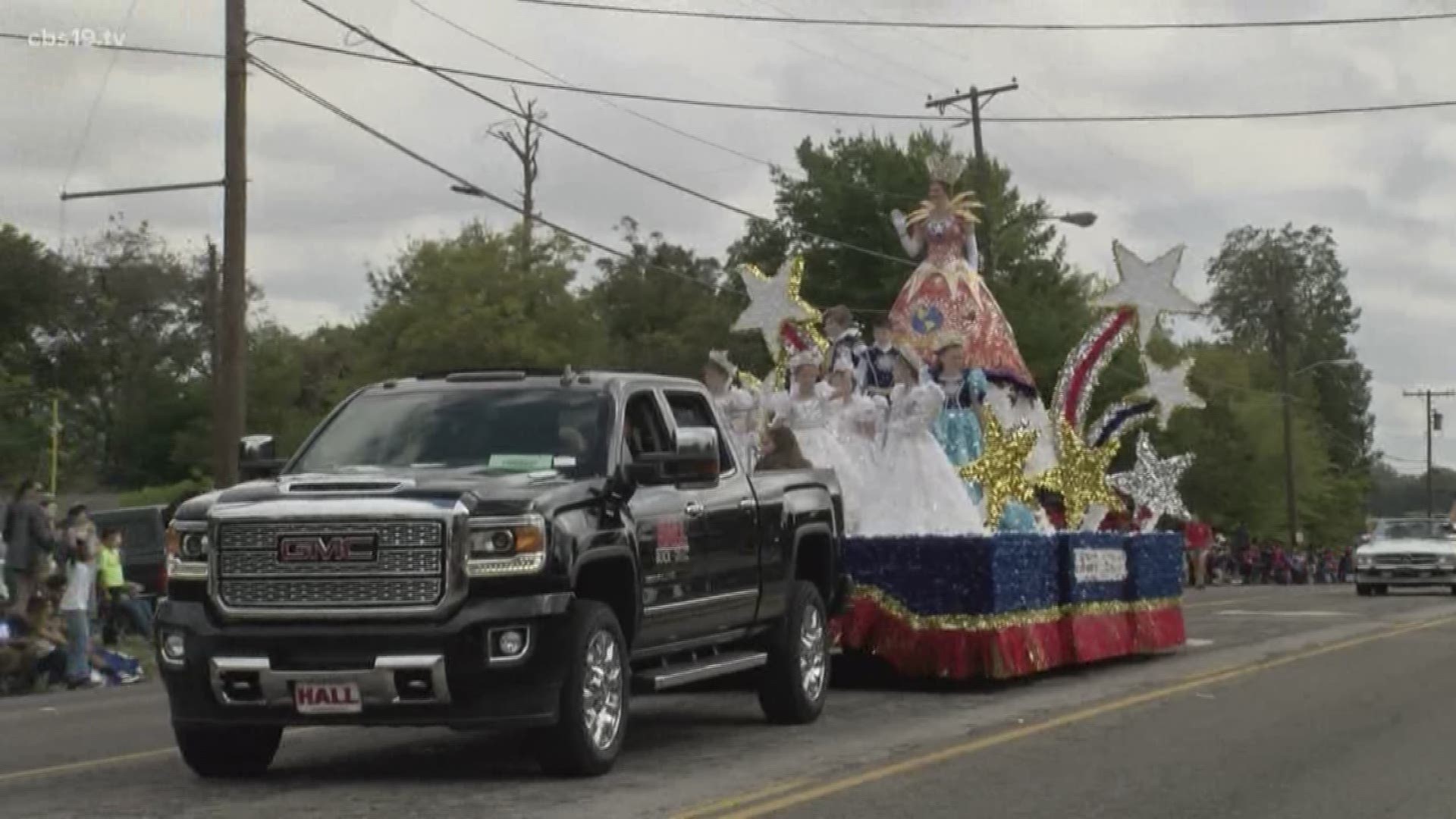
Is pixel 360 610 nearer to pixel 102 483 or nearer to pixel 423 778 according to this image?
pixel 423 778

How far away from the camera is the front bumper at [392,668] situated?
10.1 metres

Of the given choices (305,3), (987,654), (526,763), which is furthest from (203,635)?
(305,3)

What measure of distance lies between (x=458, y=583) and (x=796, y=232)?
175ft

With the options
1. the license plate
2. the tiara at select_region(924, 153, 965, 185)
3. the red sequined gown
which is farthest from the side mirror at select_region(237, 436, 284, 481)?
the tiara at select_region(924, 153, 965, 185)

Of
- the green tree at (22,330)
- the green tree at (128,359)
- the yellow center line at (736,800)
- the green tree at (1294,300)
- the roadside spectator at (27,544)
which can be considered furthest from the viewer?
the green tree at (1294,300)

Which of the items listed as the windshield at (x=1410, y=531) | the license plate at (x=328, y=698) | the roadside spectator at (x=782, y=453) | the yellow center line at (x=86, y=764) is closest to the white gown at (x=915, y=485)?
the roadside spectator at (x=782, y=453)

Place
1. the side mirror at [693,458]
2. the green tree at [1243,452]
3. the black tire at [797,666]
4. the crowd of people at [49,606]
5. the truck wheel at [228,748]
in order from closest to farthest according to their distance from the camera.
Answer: the truck wheel at [228,748] → the side mirror at [693,458] → the black tire at [797,666] → the crowd of people at [49,606] → the green tree at [1243,452]

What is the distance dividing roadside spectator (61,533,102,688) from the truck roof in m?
9.50

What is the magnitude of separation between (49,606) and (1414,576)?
25.9 m

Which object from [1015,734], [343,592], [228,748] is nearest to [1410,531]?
[1015,734]

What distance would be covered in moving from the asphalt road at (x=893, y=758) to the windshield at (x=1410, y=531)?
23.1m

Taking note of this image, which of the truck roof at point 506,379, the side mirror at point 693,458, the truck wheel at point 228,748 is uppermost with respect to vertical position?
the truck roof at point 506,379

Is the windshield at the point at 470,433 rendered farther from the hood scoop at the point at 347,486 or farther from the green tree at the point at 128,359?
the green tree at the point at 128,359

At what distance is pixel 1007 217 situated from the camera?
2329 inches
